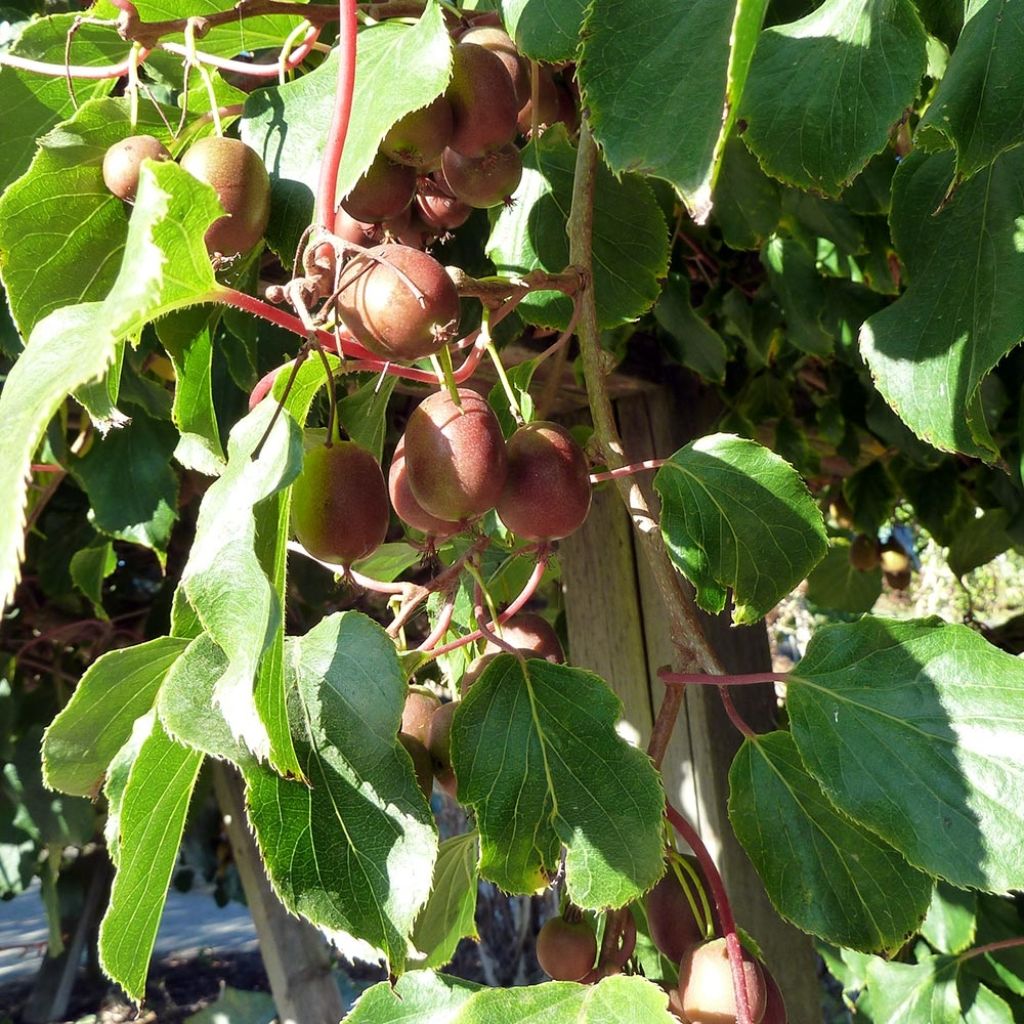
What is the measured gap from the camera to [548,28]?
44 centimetres

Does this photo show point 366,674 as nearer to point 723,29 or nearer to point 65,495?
point 723,29

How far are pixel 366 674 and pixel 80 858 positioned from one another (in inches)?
81.3

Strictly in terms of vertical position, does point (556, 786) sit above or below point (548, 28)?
below

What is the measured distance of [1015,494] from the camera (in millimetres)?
1303

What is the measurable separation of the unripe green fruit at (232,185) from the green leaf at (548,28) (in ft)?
0.39

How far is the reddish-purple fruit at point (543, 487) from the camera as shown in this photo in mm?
424

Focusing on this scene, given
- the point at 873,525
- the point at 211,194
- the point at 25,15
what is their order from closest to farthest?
the point at 211,194, the point at 25,15, the point at 873,525

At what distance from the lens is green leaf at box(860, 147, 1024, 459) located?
1.54ft

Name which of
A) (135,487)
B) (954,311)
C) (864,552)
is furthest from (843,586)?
(954,311)

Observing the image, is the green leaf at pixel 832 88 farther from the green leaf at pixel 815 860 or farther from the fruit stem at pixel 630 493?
the green leaf at pixel 815 860

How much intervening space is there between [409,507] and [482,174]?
0.14m

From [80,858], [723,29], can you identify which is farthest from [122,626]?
[723,29]

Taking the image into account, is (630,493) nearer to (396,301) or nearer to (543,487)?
(543,487)

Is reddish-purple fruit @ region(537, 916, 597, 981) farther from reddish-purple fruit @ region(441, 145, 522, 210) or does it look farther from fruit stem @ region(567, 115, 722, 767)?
reddish-purple fruit @ region(441, 145, 522, 210)
